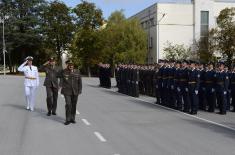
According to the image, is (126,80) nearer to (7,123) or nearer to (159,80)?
(159,80)

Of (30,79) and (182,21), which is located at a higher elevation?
(182,21)

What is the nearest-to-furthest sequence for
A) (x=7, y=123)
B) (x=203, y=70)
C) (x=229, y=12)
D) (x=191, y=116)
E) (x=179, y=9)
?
(x=7, y=123) → (x=191, y=116) → (x=203, y=70) → (x=229, y=12) → (x=179, y=9)

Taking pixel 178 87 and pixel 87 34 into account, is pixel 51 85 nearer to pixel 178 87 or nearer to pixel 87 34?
pixel 178 87

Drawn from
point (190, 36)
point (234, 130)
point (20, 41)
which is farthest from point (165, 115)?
point (20, 41)

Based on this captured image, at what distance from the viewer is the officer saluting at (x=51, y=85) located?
16766 mm

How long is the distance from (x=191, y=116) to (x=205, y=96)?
7.29ft

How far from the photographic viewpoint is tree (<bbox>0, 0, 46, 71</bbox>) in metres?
87.8

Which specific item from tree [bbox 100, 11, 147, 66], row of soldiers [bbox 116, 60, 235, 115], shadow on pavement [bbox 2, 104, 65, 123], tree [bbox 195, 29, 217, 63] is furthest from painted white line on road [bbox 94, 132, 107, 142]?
tree [bbox 100, 11, 147, 66]

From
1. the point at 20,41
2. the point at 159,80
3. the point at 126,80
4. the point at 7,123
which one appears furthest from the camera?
the point at 20,41

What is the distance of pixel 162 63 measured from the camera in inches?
854

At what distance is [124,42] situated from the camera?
7025 centimetres

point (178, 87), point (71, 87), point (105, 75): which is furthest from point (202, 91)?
point (105, 75)

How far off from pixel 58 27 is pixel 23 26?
663cm

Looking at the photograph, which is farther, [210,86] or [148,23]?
[148,23]
